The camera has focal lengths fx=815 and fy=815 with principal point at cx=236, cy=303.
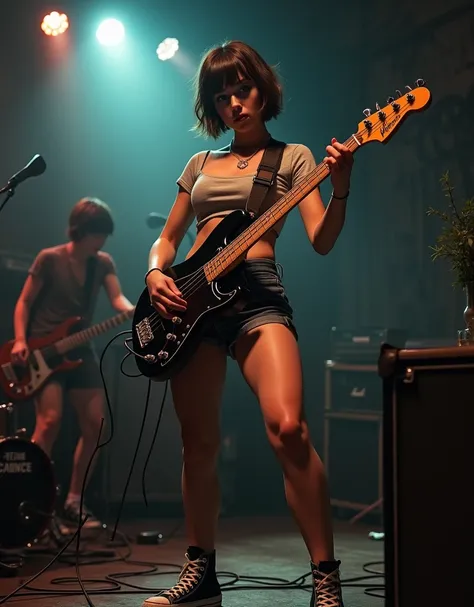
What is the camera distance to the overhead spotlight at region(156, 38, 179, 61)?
19.1 ft

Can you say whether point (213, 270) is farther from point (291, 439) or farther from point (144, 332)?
point (291, 439)

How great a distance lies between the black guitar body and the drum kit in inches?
55.6

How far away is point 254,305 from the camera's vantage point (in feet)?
7.48

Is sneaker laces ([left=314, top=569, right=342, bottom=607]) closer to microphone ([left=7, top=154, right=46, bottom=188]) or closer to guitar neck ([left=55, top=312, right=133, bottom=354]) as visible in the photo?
microphone ([left=7, top=154, right=46, bottom=188])

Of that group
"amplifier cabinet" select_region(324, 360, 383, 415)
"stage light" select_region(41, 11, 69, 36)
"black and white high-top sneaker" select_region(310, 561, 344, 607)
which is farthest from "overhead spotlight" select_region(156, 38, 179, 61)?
"black and white high-top sneaker" select_region(310, 561, 344, 607)

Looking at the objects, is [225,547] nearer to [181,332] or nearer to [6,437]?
[6,437]

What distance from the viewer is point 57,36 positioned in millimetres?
6242

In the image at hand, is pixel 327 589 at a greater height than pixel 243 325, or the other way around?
pixel 243 325

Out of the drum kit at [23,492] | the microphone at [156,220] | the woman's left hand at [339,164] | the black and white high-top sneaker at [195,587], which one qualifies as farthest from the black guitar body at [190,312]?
the microphone at [156,220]

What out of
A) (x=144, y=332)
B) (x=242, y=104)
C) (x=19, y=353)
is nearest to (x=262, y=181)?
(x=242, y=104)

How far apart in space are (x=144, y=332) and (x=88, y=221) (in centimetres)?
246

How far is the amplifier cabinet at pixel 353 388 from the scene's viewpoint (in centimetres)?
507

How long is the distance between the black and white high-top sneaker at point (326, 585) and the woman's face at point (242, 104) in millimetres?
1265

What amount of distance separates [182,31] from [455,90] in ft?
7.11
